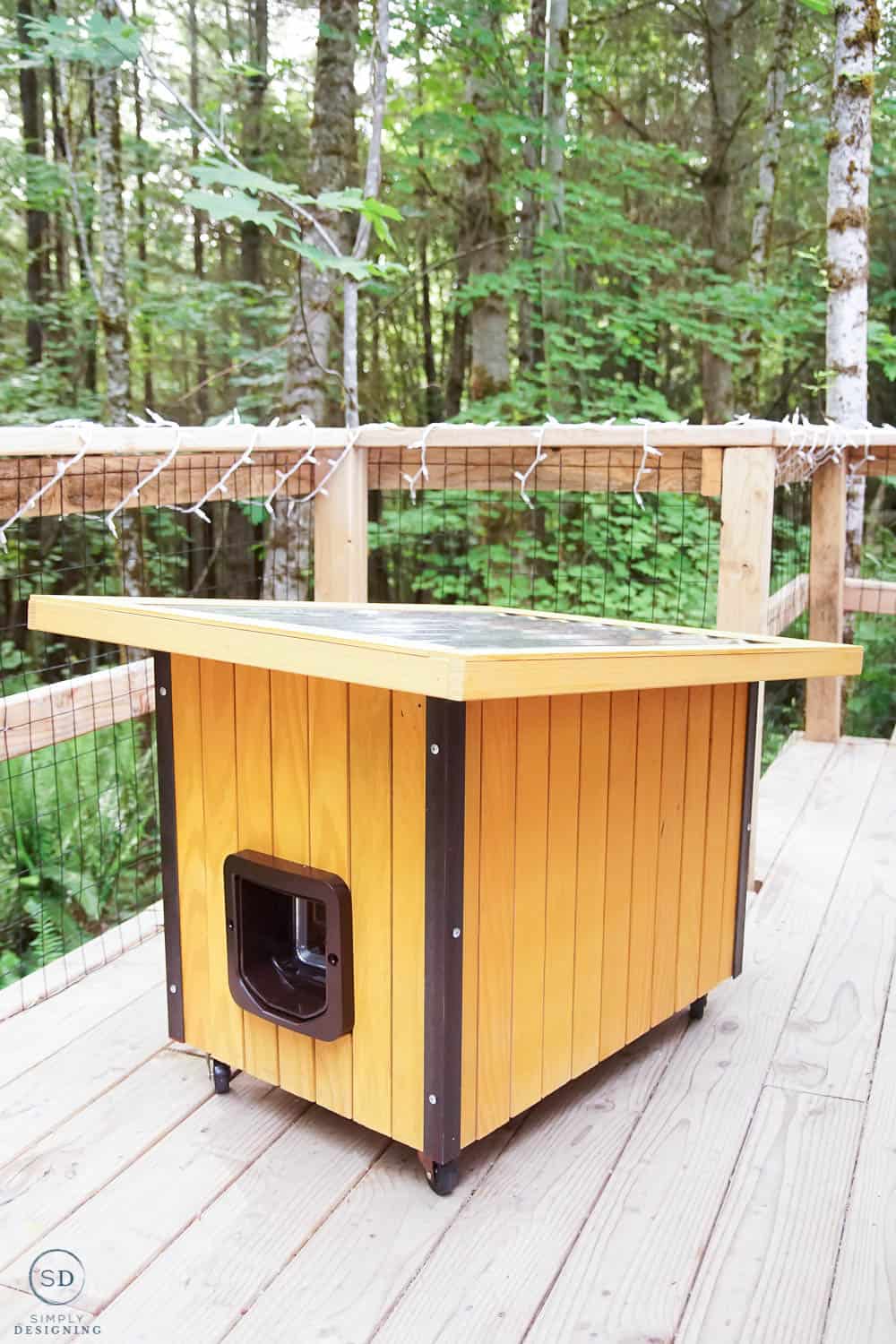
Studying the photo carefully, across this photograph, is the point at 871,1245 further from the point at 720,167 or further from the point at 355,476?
the point at 720,167

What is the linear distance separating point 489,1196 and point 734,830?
86 centimetres

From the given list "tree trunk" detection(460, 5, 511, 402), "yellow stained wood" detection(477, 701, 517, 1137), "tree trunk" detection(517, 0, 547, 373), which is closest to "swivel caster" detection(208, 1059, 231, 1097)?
Answer: "yellow stained wood" detection(477, 701, 517, 1137)

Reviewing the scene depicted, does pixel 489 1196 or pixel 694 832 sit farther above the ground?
pixel 694 832

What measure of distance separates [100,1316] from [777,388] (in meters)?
12.1

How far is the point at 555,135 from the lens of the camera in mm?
7395

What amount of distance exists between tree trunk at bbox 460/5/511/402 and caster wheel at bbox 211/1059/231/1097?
6.09 m

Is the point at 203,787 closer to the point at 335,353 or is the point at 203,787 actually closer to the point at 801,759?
the point at 801,759

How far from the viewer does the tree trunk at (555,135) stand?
7395mm

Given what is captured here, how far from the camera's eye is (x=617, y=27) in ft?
33.5

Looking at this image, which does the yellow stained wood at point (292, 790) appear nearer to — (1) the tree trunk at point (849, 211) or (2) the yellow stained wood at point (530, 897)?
(2) the yellow stained wood at point (530, 897)

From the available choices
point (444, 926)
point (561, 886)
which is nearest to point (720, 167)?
point (561, 886)

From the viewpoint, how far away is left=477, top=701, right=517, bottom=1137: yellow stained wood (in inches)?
64.7

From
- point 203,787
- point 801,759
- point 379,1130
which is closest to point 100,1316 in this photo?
point 379,1130

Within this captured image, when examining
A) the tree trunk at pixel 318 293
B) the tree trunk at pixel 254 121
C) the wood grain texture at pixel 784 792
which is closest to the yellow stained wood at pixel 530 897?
the wood grain texture at pixel 784 792
